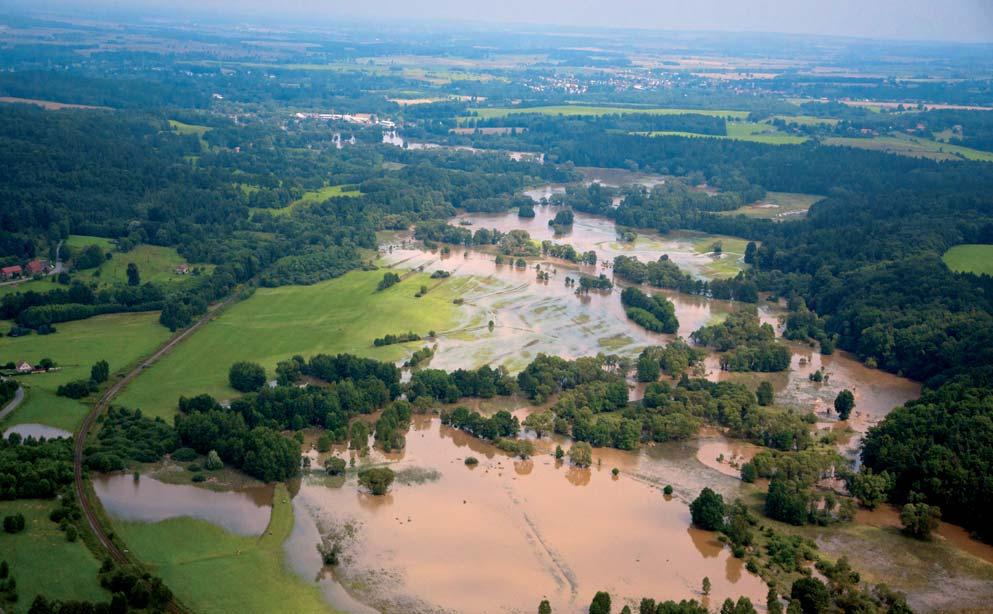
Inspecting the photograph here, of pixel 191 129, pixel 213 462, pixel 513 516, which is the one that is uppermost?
pixel 191 129

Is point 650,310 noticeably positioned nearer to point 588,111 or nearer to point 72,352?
point 72,352

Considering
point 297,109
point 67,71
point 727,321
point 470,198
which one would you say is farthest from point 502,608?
point 67,71

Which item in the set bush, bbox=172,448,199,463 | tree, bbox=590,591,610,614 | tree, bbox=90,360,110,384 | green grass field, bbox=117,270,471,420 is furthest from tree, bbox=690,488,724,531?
tree, bbox=90,360,110,384

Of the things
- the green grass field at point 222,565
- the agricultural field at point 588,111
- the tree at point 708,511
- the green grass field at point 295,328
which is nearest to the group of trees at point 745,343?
the green grass field at point 295,328

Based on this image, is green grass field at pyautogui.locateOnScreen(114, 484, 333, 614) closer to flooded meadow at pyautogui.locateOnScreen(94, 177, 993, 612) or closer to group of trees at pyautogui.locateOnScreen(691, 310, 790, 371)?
flooded meadow at pyautogui.locateOnScreen(94, 177, 993, 612)

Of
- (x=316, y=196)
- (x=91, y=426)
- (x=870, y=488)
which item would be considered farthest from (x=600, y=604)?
(x=316, y=196)

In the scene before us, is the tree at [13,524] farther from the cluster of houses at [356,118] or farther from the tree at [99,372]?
the cluster of houses at [356,118]
